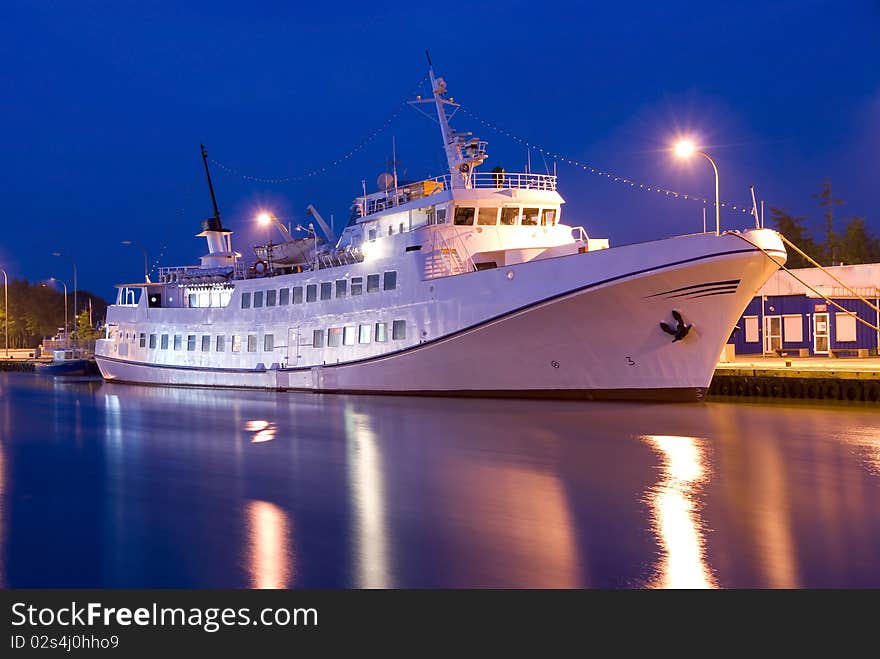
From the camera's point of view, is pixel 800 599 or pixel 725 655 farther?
pixel 800 599

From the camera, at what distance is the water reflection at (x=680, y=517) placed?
7.60m

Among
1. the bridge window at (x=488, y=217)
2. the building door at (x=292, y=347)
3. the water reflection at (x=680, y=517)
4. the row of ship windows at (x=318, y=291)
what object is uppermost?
the bridge window at (x=488, y=217)

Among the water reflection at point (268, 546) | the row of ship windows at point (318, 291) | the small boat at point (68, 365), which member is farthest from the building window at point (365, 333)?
the small boat at point (68, 365)

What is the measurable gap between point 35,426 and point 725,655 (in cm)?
2294

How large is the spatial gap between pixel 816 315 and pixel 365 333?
1914 centimetres

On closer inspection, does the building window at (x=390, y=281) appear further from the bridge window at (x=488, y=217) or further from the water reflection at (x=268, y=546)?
the water reflection at (x=268, y=546)

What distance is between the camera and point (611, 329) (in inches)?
890

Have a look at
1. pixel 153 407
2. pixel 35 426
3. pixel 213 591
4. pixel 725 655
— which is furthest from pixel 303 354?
pixel 725 655

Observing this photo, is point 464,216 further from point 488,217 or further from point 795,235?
point 795,235

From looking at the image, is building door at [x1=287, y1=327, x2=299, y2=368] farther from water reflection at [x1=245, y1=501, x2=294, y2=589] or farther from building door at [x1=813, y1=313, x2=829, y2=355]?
water reflection at [x1=245, y1=501, x2=294, y2=589]

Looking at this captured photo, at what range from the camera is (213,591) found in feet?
24.7

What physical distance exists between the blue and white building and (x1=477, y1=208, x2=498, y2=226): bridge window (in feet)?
43.5

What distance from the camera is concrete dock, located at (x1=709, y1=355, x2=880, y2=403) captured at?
79.6ft

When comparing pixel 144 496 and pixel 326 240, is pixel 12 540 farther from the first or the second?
pixel 326 240
